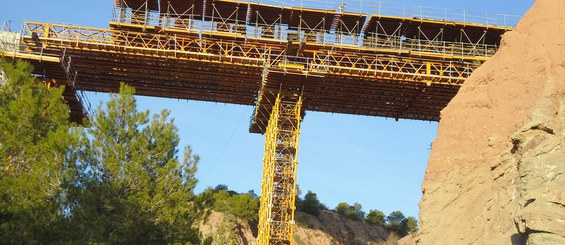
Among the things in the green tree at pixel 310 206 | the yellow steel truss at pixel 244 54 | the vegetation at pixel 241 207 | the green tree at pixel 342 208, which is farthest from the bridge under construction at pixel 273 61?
the green tree at pixel 342 208

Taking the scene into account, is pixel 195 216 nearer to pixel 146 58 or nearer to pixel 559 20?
pixel 559 20

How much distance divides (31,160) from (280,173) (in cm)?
1578

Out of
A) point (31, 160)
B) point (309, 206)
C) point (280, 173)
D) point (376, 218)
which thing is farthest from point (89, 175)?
point (376, 218)

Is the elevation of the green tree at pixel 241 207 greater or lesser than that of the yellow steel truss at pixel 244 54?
lesser

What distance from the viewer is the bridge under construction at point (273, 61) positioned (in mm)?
33188

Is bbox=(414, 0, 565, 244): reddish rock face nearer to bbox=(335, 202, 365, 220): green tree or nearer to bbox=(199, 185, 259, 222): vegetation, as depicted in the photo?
bbox=(199, 185, 259, 222): vegetation

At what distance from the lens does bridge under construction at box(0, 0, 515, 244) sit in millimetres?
33188

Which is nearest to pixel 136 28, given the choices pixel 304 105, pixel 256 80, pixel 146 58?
pixel 146 58

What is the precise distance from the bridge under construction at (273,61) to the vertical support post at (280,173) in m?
0.06

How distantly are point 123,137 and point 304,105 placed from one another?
53.1 ft

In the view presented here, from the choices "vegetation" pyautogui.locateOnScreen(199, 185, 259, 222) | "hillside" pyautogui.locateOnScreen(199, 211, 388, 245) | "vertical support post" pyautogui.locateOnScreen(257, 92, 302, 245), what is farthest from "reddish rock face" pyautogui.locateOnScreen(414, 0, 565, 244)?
"vegetation" pyautogui.locateOnScreen(199, 185, 259, 222)

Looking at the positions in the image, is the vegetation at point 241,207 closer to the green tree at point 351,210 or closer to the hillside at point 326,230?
the hillside at point 326,230

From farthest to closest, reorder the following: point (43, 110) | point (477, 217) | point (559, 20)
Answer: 1. point (43, 110)
2. point (559, 20)
3. point (477, 217)

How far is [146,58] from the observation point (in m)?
33.5
